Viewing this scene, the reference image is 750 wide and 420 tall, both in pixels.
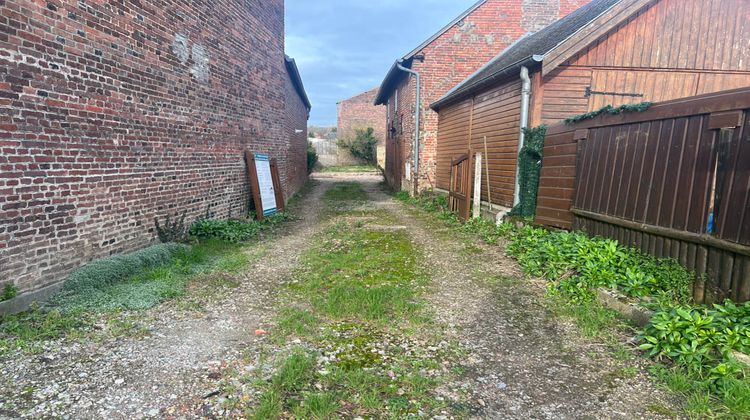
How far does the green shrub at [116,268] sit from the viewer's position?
4.21 metres

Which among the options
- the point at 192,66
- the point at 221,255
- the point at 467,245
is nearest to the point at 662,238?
the point at 467,245

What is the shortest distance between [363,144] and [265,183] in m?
27.3

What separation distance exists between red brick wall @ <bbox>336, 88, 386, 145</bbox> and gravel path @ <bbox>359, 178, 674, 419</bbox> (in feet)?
119

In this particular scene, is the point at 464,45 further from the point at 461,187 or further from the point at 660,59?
the point at 660,59

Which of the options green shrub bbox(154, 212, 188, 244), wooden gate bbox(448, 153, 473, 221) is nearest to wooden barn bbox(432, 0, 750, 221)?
wooden gate bbox(448, 153, 473, 221)

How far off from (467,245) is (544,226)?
51.5 inches

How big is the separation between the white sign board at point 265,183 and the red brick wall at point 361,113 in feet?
99.0

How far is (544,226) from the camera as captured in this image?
6.41 metres

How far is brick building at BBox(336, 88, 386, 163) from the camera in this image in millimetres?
40250

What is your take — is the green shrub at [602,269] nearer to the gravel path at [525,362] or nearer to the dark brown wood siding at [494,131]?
the gravel path at [525,362]

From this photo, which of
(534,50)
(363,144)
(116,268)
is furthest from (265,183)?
(363,144)

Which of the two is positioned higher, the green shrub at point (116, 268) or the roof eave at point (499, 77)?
the roof eave at point (499, 77)

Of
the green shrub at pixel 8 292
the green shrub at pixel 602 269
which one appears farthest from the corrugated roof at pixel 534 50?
the green shrub at pixel 8 292

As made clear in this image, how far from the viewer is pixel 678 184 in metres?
3.90
